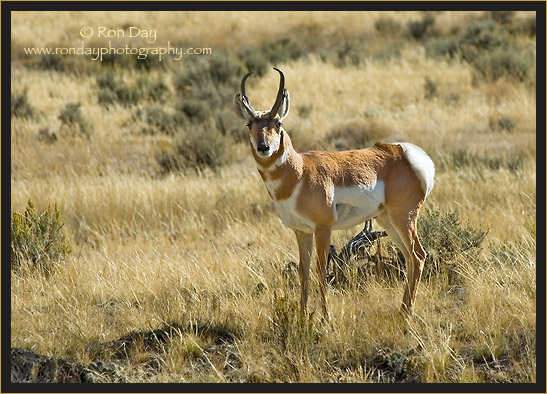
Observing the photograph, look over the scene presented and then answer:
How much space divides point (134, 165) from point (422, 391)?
1075 centimetres

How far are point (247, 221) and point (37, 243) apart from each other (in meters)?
3.51

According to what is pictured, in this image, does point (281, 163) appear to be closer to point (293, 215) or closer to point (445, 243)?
point (293, 215)

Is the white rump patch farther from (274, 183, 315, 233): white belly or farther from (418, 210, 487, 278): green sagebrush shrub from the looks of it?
(418, 210, 487, 278): green sagebrush shrub

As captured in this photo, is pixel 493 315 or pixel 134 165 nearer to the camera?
pixel 493 315

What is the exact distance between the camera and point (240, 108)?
6598mm

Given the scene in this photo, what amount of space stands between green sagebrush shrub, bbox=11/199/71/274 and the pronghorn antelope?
11.7 feet

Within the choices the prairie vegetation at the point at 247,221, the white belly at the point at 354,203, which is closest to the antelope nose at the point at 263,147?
the white belly at the point at 354,203

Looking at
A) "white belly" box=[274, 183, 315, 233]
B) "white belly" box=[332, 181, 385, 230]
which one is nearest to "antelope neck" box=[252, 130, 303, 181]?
"white belly" box=[274, 183, 315, 233]

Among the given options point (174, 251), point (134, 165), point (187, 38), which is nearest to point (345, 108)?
point (134, 165)

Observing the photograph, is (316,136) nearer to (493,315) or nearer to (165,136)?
(165,136)

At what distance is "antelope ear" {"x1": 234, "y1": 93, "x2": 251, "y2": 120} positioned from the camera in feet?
21.5

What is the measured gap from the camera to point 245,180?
1372cm

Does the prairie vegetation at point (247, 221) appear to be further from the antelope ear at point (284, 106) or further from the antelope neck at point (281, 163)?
the antelope ear at point (284, 106)

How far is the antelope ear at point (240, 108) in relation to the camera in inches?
258
